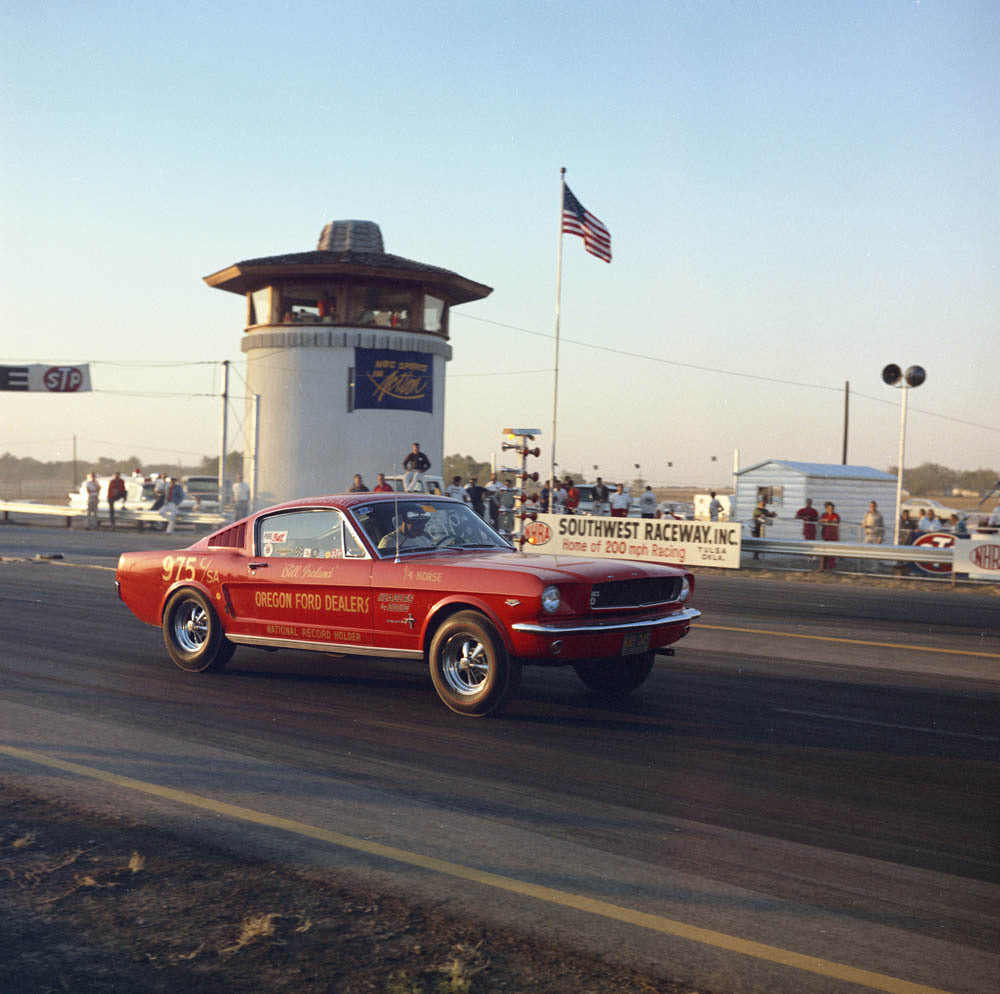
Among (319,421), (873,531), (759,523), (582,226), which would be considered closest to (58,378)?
(319,421)

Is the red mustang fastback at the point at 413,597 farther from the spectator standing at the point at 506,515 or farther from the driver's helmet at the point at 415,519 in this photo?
the spectator standing at the point at 506,515

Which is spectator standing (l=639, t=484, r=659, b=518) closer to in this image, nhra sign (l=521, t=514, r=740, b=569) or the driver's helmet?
nhra sign (l=521, t=514, r=740, b=569)

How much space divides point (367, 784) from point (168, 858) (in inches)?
56.7

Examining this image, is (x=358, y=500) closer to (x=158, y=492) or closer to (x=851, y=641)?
(x=851, y=641)

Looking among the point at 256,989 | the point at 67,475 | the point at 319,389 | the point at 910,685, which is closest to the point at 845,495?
the point at 319,389

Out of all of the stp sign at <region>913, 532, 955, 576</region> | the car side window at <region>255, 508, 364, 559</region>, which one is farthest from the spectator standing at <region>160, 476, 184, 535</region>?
the car side window at <region>255, 508, 364, 559</region>

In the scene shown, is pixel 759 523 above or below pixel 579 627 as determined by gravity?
above

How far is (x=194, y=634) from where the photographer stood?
377 inches

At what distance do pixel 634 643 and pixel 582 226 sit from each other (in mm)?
26478

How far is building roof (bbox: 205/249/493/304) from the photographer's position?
39.5 meters

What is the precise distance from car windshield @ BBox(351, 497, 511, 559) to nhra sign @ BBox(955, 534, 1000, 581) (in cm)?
1557

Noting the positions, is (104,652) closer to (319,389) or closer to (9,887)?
(9,887)

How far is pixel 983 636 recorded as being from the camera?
13.5 metres

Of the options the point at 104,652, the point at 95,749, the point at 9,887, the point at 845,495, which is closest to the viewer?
the point at 9,887
